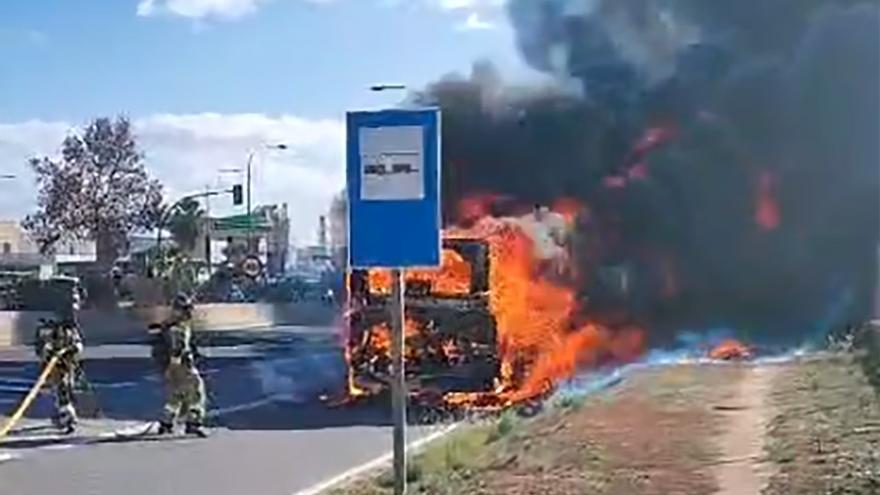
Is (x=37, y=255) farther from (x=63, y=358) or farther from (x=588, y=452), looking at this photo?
(x=588, y=452)

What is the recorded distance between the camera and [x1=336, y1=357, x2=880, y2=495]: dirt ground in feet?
40.7

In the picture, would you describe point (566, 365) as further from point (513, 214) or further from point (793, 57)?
point (793, 57)

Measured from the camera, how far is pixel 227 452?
635 inches

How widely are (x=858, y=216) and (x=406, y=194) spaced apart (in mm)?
12099

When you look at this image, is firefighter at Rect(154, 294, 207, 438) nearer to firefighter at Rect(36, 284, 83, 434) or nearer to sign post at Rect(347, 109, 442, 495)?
firefighter at Rect(36, 284, 83, 434)

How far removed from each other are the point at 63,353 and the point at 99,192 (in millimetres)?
54458

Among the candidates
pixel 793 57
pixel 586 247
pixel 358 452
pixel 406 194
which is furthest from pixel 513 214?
pixel 406 194

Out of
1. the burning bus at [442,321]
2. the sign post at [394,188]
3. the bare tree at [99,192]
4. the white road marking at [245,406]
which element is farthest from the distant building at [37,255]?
the sign post at [394,188]

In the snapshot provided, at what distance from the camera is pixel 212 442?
17109 mm

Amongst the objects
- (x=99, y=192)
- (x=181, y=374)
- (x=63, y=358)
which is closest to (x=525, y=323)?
(x=181, y=374)

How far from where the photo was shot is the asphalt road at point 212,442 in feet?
45.4

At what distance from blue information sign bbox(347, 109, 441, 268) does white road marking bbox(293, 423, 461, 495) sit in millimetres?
Answer: 4599

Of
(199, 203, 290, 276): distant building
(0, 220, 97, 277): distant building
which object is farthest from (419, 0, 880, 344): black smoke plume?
(199, 203, 290, 276): distant building

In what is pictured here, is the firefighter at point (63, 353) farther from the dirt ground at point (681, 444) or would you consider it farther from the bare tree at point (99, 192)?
the bare tree at point (99, 192)
